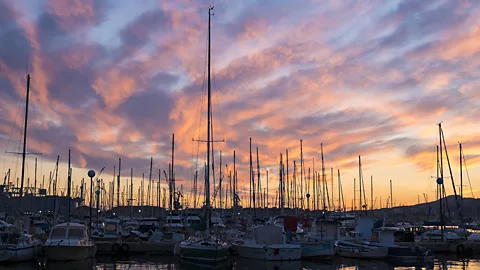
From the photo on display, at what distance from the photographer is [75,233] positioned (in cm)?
3722

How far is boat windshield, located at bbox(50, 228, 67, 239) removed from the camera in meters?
36.9

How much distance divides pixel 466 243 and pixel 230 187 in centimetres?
4024

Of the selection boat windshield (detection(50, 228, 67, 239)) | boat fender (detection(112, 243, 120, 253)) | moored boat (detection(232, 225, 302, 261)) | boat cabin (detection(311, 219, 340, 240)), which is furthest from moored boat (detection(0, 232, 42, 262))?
boat cabin (detection(311, 219, 340, 240))

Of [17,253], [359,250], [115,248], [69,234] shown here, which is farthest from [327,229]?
[17,253]

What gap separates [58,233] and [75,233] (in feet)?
4.02

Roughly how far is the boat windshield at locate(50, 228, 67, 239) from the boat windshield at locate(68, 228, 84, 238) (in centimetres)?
38

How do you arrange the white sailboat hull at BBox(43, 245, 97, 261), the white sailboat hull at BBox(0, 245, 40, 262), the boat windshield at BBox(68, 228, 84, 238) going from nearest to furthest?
the white sailboat hull at BBox(0, 245, 40, 262) → the white sailboat hull at BBox(43, 245, 97, 261) → the boat windshield at BBox(68, 228, 84, 238)

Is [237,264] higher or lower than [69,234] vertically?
lower

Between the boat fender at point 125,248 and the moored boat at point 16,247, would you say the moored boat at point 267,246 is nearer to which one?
the boat fender at point 125,248

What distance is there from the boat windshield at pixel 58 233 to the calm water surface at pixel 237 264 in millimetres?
2665

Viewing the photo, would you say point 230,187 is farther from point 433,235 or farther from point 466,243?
point 466,243

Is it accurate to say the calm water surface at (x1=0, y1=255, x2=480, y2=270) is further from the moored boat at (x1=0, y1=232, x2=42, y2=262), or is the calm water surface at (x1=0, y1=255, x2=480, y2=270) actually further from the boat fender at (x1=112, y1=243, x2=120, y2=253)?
the boat fender at (x1=112, y1=243, x2=120, y2=253)

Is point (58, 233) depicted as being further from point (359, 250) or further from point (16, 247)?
point (359, 250)

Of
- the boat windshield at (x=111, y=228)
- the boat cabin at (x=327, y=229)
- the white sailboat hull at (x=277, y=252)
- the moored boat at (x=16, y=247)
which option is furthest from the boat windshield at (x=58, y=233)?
the boat cabin at (x=327, y=229)
